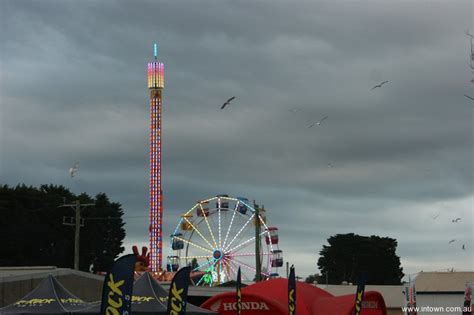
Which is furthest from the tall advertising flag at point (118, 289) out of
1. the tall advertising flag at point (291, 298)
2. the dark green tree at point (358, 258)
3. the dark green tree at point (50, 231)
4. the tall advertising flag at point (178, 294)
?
the dark green tree at point (358, 258)

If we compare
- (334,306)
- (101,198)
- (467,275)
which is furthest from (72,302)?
(101,198)

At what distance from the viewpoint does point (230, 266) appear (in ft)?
271

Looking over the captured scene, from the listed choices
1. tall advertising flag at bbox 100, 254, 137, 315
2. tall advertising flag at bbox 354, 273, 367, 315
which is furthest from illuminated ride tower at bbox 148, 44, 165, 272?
tall advertising flag at bbox 100, 254, 137, 315

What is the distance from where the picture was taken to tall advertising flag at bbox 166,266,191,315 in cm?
2453

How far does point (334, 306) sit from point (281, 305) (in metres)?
3.65

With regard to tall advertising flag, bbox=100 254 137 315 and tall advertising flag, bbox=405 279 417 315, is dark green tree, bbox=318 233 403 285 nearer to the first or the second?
tall advertising flag, bbox=405 279 417 315

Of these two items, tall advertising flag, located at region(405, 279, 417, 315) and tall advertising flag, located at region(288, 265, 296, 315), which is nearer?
tall advertising flag, located at region(288, 265, 296, 315)

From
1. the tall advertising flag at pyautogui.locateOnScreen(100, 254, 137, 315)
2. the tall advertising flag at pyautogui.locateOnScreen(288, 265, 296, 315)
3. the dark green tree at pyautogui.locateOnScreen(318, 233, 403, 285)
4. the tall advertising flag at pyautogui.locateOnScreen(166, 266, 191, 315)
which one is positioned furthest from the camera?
the dark green tree at pyautogui.locateOnScreen(318, 233, 403, 285)

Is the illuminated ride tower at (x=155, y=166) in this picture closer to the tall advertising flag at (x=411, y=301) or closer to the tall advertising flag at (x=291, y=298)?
the tall advertising flag at (x=411, y=301)

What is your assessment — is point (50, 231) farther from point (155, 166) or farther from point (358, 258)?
point (358, 258)

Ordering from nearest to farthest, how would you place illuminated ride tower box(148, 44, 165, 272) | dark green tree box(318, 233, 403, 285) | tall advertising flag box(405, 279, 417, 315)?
tall advertising flag box(405, 279, 417, 315)
illuminated ride tower box(148, 44, 165, 272)
dark green tree box(318, 233, 403, 285)

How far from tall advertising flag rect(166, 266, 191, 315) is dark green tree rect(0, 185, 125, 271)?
6894 cm

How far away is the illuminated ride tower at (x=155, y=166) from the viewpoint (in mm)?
114875

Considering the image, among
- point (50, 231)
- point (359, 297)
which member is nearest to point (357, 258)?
point (50, 231)
